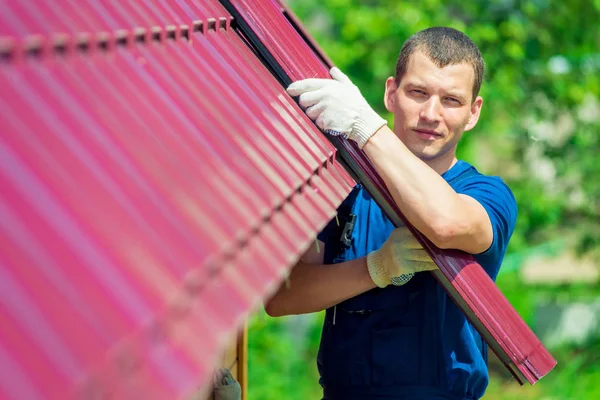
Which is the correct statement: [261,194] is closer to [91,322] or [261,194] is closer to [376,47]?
[91,322]

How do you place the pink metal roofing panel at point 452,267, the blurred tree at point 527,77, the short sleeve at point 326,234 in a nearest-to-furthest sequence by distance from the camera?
the pink metal roofing panel at point 452,267 → the short sleeve at point 326,234 → the blurred tree at point 527,77

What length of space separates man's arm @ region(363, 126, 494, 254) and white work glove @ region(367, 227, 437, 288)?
0.55 ft

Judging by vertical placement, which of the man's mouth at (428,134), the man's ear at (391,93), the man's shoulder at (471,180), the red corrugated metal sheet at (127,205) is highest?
the red corrugated metal sheet at (127,205)

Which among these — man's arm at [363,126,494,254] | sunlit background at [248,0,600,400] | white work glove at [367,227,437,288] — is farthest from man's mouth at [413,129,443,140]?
sunlit background at [248,0,600,400]

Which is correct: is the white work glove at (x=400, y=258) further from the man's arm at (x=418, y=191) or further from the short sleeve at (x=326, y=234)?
the short sleeve at (x=326, y=234)

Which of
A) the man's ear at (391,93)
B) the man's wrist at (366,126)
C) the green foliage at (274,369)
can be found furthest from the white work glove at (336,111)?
the green foliage at (274,369)

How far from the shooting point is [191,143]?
1916 mm

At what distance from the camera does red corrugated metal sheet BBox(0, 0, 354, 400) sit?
1.21m

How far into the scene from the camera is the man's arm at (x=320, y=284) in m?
3.28

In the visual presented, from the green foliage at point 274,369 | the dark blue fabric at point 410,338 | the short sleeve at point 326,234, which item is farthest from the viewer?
the green foliage at point 274,369

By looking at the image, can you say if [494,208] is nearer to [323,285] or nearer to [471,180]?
[471,180]

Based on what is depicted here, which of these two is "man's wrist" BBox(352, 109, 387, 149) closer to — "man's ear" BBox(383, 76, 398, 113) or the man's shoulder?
the man's shoulder

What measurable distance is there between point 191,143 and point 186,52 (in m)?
0.55

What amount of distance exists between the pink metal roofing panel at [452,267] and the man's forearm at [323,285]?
29cm
